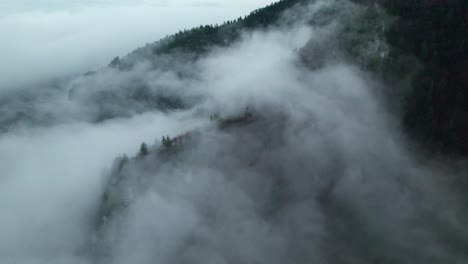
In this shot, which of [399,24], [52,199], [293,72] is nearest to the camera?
[399,24]

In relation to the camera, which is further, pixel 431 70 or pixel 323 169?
pixel 431 70

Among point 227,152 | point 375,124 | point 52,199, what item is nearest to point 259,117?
point 227,152

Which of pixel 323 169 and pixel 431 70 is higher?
pixel 431 70

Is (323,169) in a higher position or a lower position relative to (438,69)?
lower

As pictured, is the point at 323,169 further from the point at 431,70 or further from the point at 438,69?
the point at 438,69

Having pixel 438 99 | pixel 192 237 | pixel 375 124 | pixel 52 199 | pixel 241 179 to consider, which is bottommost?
pixel 52 199

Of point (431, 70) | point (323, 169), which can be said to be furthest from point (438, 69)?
point (323, 169)

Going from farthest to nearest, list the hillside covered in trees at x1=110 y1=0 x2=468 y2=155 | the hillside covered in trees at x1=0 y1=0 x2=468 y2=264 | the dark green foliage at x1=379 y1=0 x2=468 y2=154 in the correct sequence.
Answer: the hillside covered in trees at x1=110 y1=0 x2=468 y2=155
the dark green foliage at x1=379 y1=0 x2=468 y2=154
the hillside covered in trees at x1=0 y1=0 x2=468 y2=264

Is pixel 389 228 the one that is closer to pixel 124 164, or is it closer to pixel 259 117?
pixel 259 117

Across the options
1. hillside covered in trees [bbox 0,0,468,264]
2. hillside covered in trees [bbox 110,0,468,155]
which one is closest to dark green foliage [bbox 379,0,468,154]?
hillside covered in trees [bbox 110,0,468,155]

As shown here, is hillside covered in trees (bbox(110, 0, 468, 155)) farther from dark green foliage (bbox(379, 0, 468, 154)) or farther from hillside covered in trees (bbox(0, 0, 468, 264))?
hillside covered in trees (bbox(0, 0, 468, 264))

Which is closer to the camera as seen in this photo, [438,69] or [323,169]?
[323,169]
